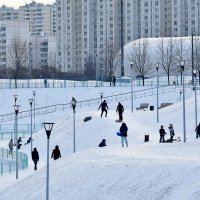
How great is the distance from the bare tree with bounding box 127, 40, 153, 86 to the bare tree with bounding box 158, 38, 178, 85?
187 centimetres

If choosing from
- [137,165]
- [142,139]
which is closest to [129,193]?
[137,165]

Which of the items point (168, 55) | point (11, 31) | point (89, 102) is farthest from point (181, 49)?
point (11, 31)

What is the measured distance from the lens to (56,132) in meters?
44.6

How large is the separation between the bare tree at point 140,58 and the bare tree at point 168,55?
6.13 feet

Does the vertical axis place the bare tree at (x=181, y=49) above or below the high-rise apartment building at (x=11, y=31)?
below

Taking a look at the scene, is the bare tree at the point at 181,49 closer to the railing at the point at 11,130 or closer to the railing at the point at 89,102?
the railing at the point at 89,102

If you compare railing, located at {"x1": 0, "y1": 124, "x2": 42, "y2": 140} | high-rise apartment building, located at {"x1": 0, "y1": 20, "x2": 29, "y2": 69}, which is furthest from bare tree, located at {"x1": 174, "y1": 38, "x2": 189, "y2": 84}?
high-rise apartment building, located at {"x1": 0, "y1": 20, "x2": 29, "y2": 69}

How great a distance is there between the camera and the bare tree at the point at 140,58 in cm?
8281

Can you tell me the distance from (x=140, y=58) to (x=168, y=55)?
12.2 feet

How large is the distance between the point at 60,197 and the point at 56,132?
23376mm

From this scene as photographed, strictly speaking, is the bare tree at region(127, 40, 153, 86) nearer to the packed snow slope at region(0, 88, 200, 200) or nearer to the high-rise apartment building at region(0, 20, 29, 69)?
the packed snow slope at region(0, 88, 200, 200)

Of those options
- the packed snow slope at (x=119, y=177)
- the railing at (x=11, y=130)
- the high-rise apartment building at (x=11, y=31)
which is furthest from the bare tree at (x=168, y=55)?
the high-rise apartment building at (x=11, y=31)

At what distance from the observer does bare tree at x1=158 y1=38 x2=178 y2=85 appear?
3219 inches

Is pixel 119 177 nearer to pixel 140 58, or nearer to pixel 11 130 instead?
pixel 11 130
